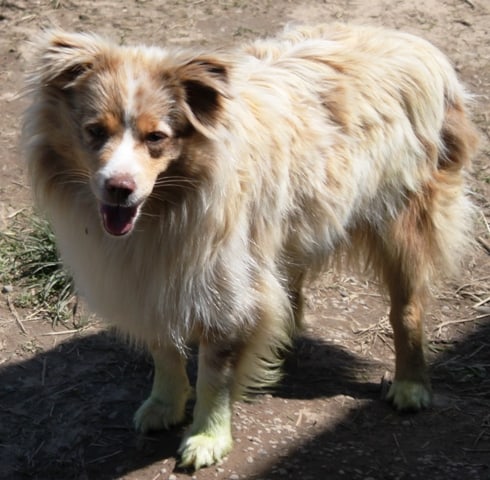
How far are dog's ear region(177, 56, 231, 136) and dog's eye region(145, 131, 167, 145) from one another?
125 mm

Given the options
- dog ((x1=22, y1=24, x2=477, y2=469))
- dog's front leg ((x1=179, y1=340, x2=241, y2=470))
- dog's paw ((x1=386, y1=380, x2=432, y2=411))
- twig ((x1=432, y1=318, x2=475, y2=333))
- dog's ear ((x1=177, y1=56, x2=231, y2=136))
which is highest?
dog's ear ((x1=177, y1=56, x2=231, y2=136))

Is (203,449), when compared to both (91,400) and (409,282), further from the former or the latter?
(409,282)

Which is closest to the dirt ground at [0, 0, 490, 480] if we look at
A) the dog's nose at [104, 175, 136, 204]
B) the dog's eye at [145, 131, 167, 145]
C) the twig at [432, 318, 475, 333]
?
the twig at [432, 318, 475, 333]

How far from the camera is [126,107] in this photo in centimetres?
332

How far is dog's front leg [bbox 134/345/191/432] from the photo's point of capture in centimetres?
420

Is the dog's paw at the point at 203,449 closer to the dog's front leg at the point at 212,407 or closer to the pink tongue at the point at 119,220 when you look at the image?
the dog's front leg at the point at 212,407

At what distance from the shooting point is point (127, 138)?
3324 millimetres

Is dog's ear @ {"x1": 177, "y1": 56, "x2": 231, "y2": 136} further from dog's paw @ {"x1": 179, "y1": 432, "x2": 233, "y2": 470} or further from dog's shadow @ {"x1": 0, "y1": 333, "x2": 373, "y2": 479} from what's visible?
dog's shadow @ {"x1": 0, "y1": 333, "x2": 373, "y2": 479}

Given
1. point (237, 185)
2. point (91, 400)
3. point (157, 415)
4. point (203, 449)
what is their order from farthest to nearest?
Answer: point (91, 400) < point (157, 415) < point (203, 449) < point (237, 185)

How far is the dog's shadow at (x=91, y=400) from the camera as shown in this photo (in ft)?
13.4

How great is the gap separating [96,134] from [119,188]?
26 centimetres

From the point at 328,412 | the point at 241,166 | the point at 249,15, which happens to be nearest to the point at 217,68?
the point at 241,166

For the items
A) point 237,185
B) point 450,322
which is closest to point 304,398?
point 450,322

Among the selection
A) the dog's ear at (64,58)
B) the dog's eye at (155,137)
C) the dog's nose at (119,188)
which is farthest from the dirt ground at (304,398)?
the dog's ear at (64,58)
